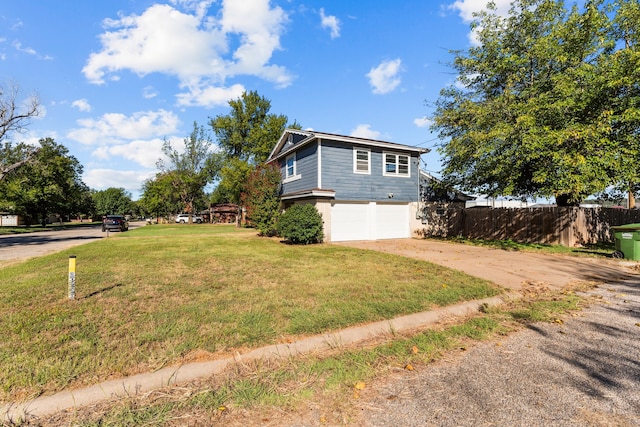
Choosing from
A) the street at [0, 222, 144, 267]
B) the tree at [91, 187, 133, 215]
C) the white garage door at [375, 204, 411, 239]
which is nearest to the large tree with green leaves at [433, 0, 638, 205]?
the white garage door at [375, 204, 411, 239]

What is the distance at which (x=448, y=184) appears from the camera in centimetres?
1758

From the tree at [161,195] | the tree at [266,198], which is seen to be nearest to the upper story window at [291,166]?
the tree at [266,198]

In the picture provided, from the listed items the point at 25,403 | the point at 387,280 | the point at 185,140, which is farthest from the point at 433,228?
the point at 185,140

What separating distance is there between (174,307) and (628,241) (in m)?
13.8

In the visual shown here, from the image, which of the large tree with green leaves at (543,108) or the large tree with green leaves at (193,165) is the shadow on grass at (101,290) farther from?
the large tree with green leaves at (193,165)

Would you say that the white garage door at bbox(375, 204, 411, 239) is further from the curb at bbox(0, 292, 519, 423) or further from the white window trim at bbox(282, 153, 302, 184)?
the curb at bbox(0, 292, 519, 423)

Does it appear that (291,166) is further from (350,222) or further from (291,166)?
(350,222)

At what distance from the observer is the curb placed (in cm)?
249

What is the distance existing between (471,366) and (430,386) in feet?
2.30

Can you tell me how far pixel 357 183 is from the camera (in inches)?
629

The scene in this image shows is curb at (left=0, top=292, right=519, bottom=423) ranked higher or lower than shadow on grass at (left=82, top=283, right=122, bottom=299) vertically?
lower

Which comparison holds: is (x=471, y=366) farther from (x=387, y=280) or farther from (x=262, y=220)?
(x=262, y=220)

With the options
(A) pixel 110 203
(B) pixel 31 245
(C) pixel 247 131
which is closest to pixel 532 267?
(B) pixel 31 245

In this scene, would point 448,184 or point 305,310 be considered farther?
point 448,184
